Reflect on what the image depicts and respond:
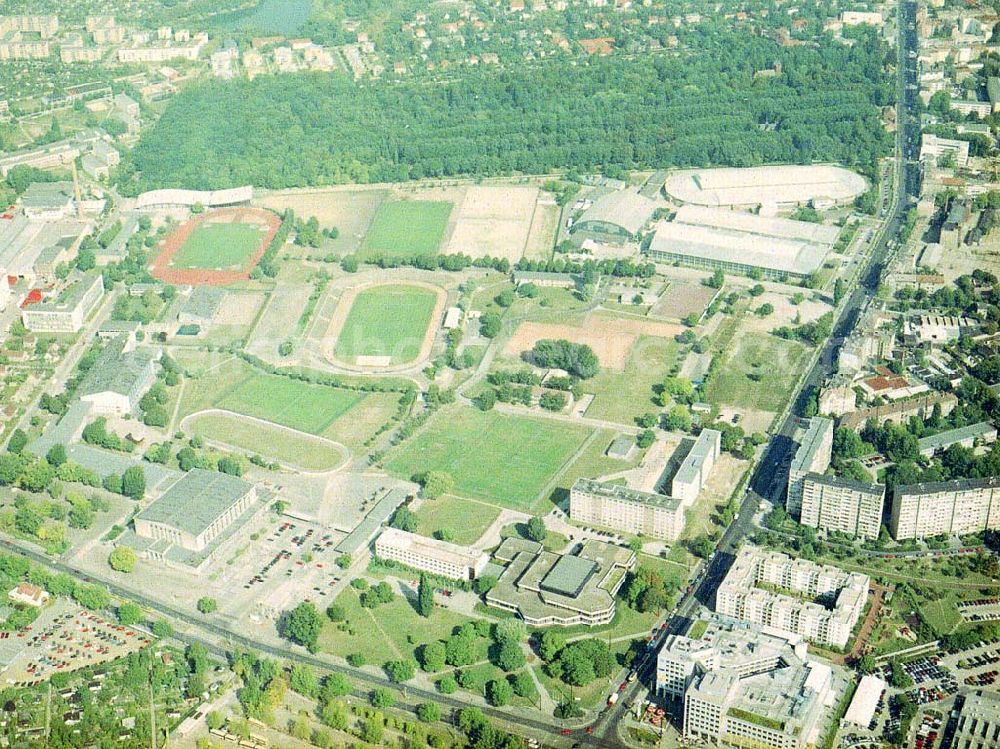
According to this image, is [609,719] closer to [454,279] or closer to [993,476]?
[993,476]

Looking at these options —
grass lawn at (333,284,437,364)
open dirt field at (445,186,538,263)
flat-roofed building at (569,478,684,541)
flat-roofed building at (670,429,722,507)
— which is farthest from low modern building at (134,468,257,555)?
open dirt field at (445,186,538,263)

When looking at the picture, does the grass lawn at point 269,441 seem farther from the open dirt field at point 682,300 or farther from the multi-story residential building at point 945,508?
the multi-story residential building at point 945,508

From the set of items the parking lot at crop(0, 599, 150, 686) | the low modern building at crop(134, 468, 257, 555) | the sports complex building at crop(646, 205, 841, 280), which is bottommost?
the sports complex building at crop(646, 205, 841, 280)

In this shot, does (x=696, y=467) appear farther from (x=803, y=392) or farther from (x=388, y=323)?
(x=388, y=323)

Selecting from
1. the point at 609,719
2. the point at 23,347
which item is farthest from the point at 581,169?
the point at 609,719

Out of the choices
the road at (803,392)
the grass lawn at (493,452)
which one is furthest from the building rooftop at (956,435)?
the grass lawn at (493,452)

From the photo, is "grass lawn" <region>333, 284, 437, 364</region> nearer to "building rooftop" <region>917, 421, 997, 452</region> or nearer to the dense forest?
the dense forest

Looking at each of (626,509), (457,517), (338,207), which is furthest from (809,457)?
(338,207)
